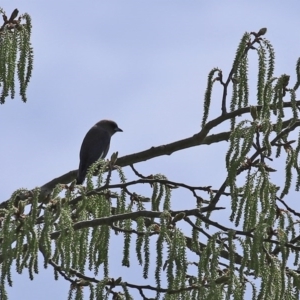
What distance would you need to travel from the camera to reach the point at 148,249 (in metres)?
4.81

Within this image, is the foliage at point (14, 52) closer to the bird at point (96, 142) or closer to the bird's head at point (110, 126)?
the bird at point (96, 142)

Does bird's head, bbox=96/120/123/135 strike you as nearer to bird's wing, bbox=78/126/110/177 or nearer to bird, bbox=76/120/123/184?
bird, bbox=76/120/123/184

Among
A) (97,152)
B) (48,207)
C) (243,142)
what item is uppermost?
(97,152)

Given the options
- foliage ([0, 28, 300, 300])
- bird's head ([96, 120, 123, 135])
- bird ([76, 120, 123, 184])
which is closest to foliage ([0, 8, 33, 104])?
foliage ([0, 28, 300, 300])

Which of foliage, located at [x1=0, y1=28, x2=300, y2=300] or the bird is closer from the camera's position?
foliage, located at [x1=0, y1=28, x2=300, y2=300]

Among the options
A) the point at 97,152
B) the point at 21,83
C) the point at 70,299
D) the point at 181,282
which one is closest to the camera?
the point at 181,282

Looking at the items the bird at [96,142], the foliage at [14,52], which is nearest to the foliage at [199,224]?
the foliage at [14,52]

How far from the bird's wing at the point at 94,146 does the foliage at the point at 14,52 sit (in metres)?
6.26

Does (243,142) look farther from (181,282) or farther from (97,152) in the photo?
(97,152)

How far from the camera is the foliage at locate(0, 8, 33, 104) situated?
5020 mm

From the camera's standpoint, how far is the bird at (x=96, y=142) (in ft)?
39.3

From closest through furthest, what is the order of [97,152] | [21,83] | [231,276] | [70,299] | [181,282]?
[231,276] → [181,282] → [21,83] → [70,299] → [97,152]

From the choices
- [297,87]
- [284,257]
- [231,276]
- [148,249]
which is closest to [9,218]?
[148,249]

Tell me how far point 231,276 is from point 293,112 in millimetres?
1026
